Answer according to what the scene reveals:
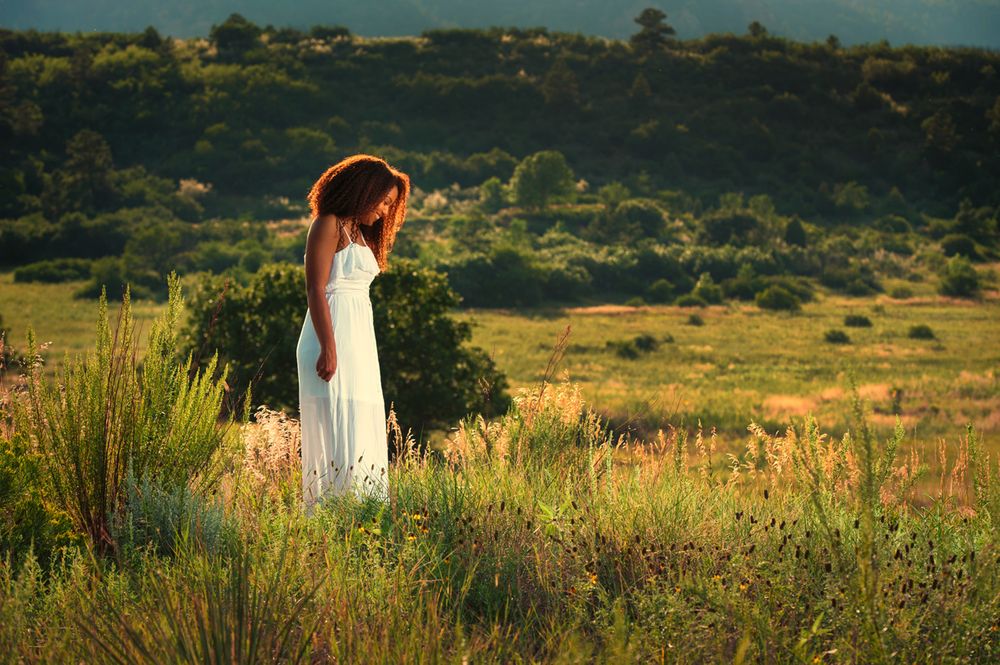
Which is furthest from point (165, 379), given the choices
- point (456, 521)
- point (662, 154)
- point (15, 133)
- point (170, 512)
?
point (662, 154)

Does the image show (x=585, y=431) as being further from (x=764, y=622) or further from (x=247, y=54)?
(x=247, y=54)

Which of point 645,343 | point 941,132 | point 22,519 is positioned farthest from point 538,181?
point 22,519

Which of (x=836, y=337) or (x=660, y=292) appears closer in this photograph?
(x=836, y=337)

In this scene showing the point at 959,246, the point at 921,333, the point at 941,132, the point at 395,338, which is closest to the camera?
the point at 395,338

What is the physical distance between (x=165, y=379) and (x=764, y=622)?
334 cm

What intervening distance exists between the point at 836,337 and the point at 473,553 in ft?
130

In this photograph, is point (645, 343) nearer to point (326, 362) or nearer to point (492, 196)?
point (326, 362)

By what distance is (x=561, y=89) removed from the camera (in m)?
96.2

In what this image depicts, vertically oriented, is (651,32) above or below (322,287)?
above

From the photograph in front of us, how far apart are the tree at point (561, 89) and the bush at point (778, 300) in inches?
1834

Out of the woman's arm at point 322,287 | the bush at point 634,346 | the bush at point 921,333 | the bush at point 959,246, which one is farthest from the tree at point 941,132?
the woman's arm at point 322,287

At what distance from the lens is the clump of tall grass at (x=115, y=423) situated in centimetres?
549

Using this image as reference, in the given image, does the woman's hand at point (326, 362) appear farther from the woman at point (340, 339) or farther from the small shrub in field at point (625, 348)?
the small shrub in field at point (625, 348)

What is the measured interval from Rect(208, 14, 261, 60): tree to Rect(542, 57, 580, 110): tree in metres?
30.2
